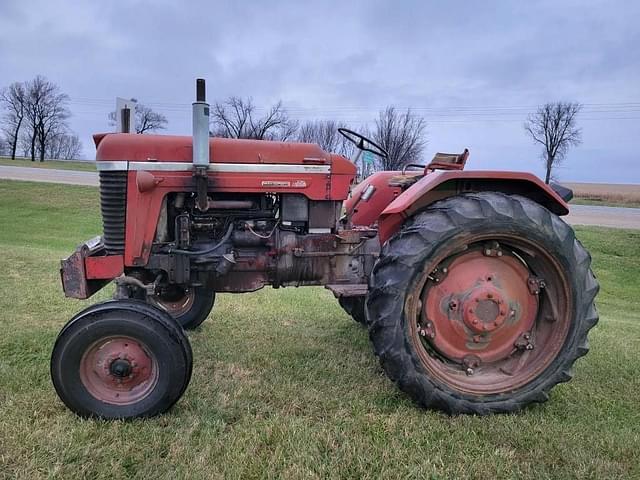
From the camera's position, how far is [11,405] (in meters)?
2.67

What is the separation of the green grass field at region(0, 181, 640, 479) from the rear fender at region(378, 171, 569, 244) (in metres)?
1.07

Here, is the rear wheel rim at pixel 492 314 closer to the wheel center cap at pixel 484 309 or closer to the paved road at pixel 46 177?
the wheel center cap at pixel 484 309

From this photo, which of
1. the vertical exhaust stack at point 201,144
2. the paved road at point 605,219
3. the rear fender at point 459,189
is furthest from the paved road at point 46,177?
the rear fender at point 459,189

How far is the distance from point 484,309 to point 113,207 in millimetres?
2316

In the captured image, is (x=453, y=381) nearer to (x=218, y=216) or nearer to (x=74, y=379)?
(x=218, y=216)

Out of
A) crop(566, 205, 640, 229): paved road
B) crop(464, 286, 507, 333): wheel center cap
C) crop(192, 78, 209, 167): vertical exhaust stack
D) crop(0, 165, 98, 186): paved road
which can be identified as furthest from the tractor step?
crop(0, 165, 98, 186): paved road

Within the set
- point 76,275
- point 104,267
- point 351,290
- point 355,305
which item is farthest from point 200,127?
point 355,305

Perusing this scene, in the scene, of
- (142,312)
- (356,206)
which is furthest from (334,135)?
(142,312)

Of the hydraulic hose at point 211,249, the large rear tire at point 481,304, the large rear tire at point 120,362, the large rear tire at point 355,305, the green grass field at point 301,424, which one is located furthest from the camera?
the large rear tire at point 355,305

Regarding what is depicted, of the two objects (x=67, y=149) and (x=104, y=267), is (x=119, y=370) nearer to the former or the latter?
(x=104, y=267)

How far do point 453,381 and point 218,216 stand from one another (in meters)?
1.80

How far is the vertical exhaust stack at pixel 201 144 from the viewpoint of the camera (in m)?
2.85

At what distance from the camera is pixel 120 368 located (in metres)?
2.64

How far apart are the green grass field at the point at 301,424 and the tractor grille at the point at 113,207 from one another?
36.7 inches
